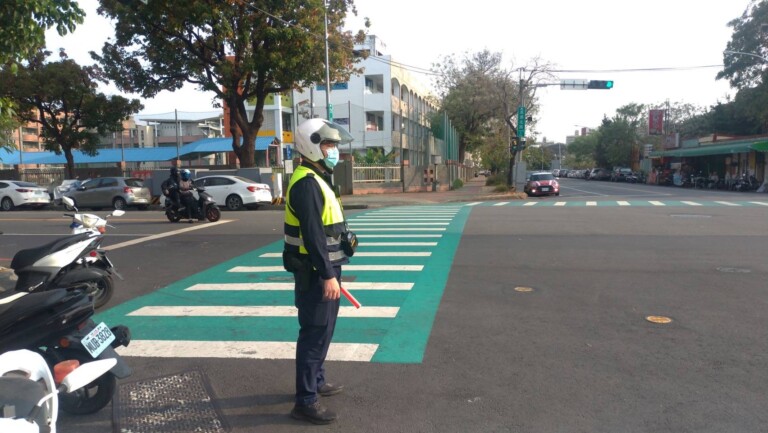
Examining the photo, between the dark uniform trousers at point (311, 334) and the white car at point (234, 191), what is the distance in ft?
61.3

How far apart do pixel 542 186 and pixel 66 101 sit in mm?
27177

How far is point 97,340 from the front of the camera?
3.90 m

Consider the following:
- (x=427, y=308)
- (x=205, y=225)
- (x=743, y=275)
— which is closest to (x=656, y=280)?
(x=743, y=275)

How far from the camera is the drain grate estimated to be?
395cm

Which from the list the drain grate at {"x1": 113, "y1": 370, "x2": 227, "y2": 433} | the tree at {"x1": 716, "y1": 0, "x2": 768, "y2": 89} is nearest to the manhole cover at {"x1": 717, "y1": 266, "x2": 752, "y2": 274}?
the drain grate at {"x1": 113, "y1": 370, "x2": 227, "y2": 433}

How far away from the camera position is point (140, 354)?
5445 mm

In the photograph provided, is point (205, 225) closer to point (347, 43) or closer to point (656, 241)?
point (656, 241)

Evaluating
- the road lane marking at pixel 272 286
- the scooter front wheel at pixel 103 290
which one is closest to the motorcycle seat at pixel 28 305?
the scooter front wheel at pixel 103 290

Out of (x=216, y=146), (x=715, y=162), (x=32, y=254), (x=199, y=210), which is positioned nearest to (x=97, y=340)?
(x=32, y=254)

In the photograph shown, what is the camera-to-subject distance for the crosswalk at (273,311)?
5508mm

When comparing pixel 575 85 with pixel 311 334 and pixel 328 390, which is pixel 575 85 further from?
pixel 311 334

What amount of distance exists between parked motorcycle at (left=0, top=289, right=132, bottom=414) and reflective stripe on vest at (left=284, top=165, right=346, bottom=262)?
139 cm

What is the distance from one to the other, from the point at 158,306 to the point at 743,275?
26.2ft

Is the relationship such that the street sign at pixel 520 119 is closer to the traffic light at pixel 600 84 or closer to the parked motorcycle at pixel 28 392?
the traffic light at pixel 600 84
